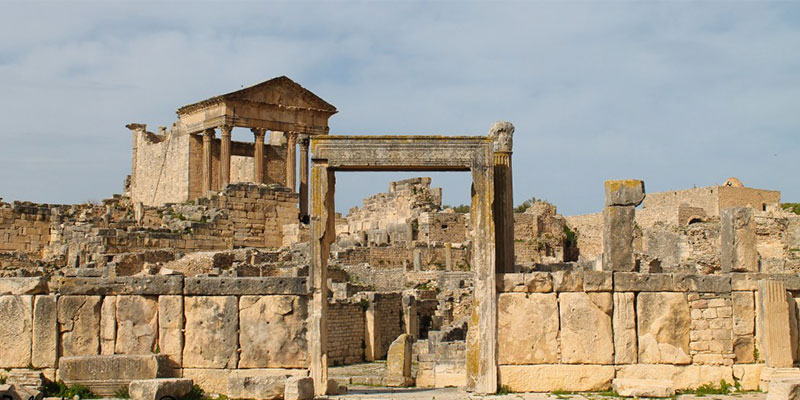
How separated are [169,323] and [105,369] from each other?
1032mm

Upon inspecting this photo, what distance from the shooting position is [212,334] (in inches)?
519

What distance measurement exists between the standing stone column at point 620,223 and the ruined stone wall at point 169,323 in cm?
431

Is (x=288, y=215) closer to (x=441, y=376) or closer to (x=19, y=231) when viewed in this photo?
(x=19, y=231)

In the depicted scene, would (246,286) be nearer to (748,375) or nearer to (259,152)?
(748,375)

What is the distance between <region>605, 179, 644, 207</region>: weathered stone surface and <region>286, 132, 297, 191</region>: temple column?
23370 mm

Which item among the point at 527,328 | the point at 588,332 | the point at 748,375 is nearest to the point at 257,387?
the point at 527,328

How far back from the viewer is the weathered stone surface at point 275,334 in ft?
43.0

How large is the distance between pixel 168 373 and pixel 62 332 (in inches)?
63.8

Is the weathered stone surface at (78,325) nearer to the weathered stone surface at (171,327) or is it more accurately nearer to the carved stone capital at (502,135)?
the weathered stone surface at (171,327)

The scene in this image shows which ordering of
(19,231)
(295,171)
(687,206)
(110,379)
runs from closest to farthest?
(110,379), (19,231), (295,171), (687,206)

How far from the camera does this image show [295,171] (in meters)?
36.5

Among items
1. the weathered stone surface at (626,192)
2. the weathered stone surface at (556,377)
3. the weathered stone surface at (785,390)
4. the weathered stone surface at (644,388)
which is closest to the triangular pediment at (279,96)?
the weathered stone surface at (626,192)

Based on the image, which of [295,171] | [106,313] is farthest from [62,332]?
[295,171]

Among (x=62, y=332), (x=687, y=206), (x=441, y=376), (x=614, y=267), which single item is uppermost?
(x=687, y=206)
